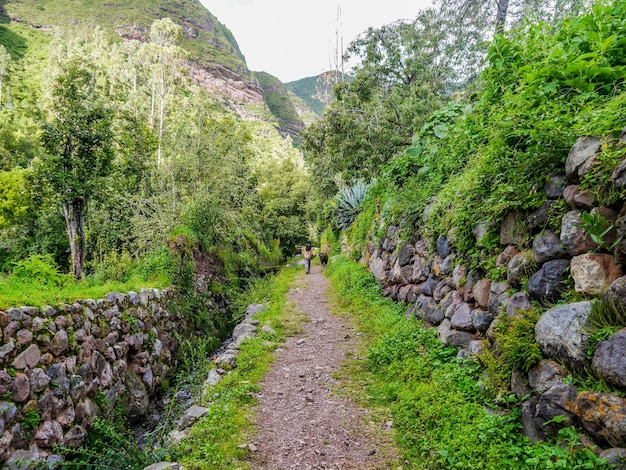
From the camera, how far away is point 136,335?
6.04 meters

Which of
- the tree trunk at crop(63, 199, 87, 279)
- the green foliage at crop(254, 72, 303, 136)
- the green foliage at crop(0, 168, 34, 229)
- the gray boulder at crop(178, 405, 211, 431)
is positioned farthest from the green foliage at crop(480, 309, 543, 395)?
the green foliage at crop(254, 72, 303, 136)

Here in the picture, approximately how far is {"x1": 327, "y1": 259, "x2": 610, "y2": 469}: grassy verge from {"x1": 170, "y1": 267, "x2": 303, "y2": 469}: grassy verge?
150cm

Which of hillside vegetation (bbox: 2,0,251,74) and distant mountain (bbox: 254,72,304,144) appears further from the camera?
distant mountain (bbox: 254,72,304,144)

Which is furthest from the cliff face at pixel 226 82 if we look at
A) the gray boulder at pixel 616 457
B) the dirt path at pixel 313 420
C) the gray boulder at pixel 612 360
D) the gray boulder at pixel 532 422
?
the gray boulder at pixel 616 457

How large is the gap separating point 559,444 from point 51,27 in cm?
11055

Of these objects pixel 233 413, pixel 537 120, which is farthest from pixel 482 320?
pixel 233 413

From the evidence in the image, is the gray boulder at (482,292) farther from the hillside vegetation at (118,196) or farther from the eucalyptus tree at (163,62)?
the eucalyptus tree at (163,62)

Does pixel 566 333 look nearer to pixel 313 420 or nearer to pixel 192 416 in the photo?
pixel 313 420

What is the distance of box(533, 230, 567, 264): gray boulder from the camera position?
2766 mm

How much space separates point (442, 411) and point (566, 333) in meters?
1.43

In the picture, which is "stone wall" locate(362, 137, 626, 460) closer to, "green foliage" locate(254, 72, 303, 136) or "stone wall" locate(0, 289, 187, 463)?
"stone wall" locate(0, 289, 187, 463)

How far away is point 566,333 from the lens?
238 centimetres

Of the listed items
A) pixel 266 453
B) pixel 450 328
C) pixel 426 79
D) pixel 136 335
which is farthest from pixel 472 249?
pixel 426 79

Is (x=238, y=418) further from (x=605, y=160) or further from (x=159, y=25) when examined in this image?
(x=159, y=25)
